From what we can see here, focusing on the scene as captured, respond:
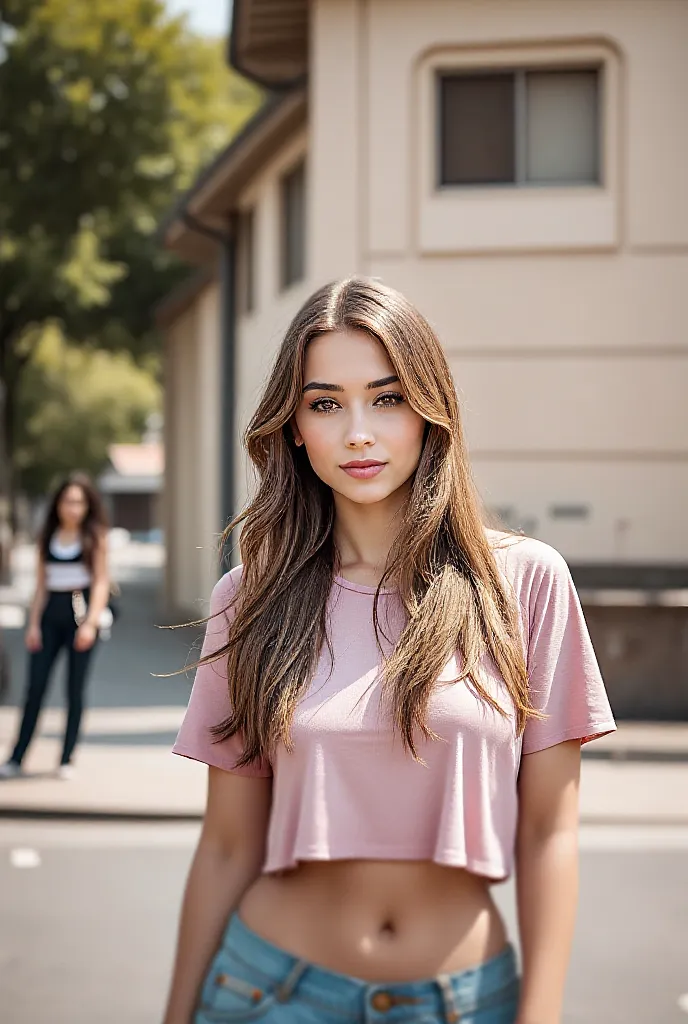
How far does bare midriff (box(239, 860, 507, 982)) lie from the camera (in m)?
1.85

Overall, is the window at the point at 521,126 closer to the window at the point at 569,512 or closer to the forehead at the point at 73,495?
the window at the point at 569,512

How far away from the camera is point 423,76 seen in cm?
1271

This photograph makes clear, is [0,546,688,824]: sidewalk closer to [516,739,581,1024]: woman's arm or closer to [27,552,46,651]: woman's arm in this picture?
[27,552,46,651]: woman's arm

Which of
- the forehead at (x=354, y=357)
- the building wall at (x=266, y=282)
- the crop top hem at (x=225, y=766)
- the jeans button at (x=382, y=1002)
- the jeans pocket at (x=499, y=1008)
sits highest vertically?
the building wall at (x=266, y=282)

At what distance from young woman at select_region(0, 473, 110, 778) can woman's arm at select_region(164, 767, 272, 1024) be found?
22.6ft

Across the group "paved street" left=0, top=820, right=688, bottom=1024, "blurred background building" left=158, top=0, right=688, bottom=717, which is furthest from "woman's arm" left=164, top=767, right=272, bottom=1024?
"blurred background building" left=158, top=0, right=688, bottom=717

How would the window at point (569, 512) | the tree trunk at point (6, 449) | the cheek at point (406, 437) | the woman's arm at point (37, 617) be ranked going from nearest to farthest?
the cheek at point (406, 437)
the woman's arm at point (37, 617)
the window at point (569, 512)
the tree trunk at point (6, 449)

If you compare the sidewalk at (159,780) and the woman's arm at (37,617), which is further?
the woman's arm at (37,617)

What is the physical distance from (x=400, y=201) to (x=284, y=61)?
11.8 ft

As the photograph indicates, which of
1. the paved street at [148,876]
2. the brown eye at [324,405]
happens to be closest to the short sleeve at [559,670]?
the brown eye at [324,405]

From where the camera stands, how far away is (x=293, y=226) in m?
15.7

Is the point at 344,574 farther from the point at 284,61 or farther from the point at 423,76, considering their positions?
the point at 284,61

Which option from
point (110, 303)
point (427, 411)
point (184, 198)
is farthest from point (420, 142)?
point (110, 303)

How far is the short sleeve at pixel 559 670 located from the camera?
196cm
